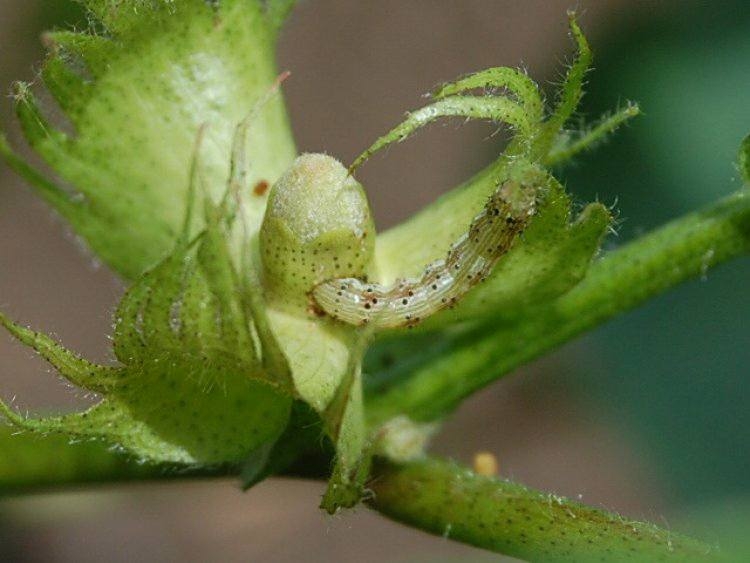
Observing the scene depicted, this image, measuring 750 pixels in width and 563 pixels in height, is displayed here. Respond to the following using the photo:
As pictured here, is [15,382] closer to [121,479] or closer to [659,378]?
[659,378]

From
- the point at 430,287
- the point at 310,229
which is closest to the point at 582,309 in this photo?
the point at 430,287

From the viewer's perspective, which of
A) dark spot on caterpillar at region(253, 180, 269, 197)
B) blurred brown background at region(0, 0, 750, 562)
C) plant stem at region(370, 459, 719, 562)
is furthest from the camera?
blurred brown background at region(0, 0, 750, 562)

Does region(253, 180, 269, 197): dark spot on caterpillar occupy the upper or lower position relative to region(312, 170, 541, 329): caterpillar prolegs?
upper

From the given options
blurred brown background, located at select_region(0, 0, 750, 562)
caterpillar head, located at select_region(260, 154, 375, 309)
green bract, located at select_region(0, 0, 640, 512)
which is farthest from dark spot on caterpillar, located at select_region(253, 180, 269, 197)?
blurred brown background, located at select_region(0, 0, 750, 562)

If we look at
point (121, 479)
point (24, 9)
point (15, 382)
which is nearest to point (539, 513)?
point (121, 479)

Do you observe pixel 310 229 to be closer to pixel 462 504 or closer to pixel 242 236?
pixel 242 236

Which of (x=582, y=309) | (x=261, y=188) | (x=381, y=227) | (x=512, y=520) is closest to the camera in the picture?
(x=512, y=520)

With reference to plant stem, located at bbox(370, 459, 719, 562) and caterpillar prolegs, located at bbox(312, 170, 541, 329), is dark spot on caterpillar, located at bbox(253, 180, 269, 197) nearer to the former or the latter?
caterpillar prolegs, located at bbox(312, 170, 541, 329)
